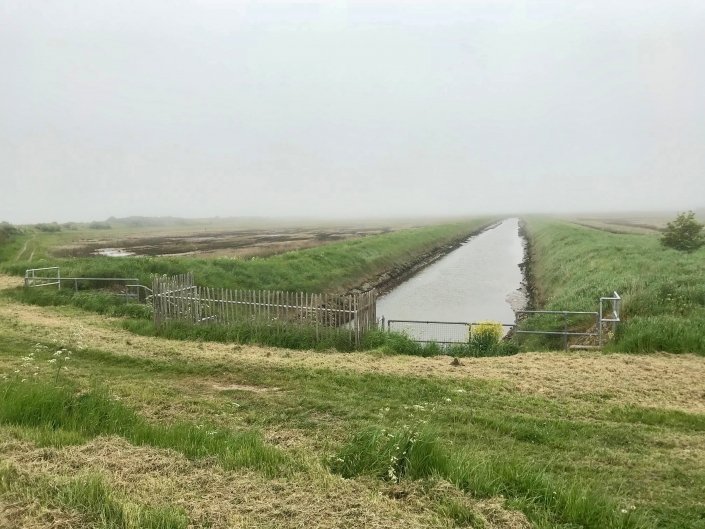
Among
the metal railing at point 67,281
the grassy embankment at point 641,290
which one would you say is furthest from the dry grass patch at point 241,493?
the metal railing at point 67,281

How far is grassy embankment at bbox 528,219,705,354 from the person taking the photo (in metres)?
12.9

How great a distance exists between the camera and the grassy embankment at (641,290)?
1287 cm

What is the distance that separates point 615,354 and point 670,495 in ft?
25.1

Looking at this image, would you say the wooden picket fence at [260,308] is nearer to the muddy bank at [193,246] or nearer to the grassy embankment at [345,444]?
the grassy embankment at [345,444]

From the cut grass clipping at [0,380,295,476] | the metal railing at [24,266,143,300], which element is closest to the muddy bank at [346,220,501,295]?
the metal railing at [24,266,143,300]

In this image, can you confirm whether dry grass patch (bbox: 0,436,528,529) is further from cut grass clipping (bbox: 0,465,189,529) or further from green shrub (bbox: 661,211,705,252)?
green shrub (bbox: 661,211,705,252)

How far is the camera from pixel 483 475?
5312 mm

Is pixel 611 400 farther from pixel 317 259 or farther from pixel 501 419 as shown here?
pixel 317 259

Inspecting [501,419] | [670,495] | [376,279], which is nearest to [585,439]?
[501,419]

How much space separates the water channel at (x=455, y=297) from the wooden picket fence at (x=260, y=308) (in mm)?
1953

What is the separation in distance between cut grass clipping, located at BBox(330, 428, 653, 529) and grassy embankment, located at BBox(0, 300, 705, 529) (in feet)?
0.06

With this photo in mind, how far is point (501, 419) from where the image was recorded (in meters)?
7.98

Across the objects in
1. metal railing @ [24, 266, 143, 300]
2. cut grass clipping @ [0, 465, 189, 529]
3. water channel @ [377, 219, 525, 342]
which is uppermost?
cut grass clipping @ [0, 465, 189, 529]

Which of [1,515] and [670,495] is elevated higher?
[1,515]
